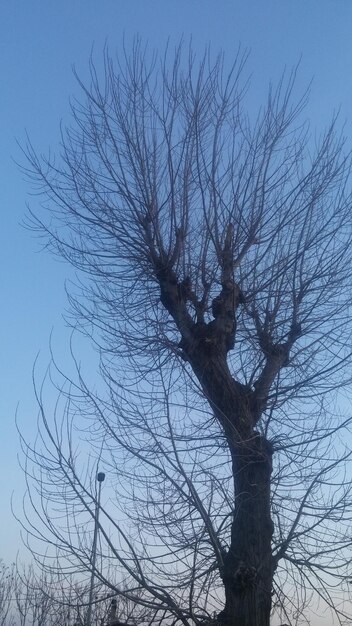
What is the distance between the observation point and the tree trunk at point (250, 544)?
5.46m

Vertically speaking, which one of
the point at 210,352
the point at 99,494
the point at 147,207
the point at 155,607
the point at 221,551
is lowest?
the point at 155,607

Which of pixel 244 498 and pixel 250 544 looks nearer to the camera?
pixel 250 544

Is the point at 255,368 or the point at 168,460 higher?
the point at 255,368

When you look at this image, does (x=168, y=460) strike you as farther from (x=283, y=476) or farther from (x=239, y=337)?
(x=239, y=337)

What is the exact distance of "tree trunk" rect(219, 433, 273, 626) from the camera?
5457 mm

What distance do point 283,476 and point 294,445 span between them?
285 mm

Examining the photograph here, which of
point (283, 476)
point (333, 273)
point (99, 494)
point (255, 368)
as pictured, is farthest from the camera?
point (333, 273)

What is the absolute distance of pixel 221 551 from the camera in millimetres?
5695

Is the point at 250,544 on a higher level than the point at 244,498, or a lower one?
lower

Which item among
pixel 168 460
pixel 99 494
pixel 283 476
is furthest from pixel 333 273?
pixel 99 494

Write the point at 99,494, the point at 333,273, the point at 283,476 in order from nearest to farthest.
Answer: the point at 99,494
the point at 283,476
the point at 333,273

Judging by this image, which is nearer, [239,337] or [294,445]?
[294,445]

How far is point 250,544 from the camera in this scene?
18.6 feet

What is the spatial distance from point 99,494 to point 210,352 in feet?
5.22
